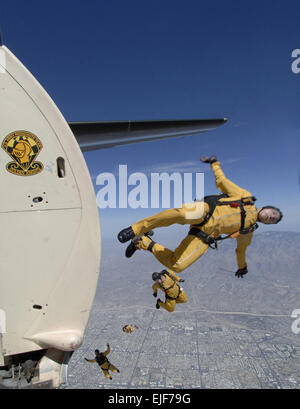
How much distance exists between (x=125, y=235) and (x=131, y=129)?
1.64 meters

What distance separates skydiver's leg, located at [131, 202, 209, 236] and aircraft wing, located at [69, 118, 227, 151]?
119 cm

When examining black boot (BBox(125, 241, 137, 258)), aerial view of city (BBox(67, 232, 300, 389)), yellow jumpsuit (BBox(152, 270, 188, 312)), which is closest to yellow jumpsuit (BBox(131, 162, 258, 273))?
black boot (BBox(125, 241, 137, 258))

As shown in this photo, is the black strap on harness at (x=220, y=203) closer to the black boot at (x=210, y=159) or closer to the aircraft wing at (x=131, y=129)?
the black boot at (x=210, y=159)

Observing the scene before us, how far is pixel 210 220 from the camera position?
346cm

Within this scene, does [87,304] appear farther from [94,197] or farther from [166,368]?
[166,368]

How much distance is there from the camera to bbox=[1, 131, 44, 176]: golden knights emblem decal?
1.86m

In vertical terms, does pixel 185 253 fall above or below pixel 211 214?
below

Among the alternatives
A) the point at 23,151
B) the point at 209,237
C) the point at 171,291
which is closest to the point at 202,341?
the point at 171,291

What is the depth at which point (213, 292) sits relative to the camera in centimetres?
12256

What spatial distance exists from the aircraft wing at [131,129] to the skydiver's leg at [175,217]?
119cm

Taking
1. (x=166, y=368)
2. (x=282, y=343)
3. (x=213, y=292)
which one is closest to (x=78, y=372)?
(x=166, y=368)
